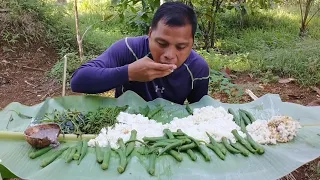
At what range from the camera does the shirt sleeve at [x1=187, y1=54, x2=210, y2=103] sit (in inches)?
104

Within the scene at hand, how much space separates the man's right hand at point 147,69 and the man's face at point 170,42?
0.26 feet

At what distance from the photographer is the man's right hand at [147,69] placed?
212 centimetres

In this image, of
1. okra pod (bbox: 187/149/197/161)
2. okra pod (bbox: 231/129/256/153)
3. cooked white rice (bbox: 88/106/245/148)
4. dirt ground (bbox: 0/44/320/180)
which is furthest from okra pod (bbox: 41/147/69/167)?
dirt ground (bbox: 0/44/320/180)

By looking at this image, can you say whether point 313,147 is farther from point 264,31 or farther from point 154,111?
point 264,31

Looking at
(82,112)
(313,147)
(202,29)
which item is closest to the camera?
(313,147)

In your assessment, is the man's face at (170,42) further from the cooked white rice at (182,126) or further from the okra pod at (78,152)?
the okra pod at (78,152)

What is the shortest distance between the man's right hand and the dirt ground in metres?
2.27

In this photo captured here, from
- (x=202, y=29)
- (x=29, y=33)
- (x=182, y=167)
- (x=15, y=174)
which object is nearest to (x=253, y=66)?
(x=202, y=29)

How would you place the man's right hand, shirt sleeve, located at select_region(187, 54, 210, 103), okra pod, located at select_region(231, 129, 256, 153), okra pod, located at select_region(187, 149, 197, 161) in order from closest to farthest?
okra pod, located at select_region(187, 149, 197, 161)
okra pod, located at select_region(231, 129, 256, 153)
the man's right hand
shirt sleeve, located at select_region(187, 54, 210, 103)

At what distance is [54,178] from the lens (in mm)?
1729

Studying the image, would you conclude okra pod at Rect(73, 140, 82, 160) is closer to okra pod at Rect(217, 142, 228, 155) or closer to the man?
the man

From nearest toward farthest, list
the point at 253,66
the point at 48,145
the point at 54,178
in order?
the point at 54,178, the point at 48,145, the point at 253,66

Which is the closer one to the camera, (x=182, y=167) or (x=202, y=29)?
(x=182, y=167)

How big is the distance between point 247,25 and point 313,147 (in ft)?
19.5
